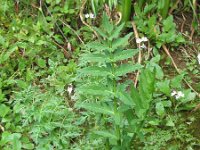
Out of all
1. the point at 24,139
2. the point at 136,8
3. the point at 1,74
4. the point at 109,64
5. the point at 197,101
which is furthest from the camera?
the point at 136,8

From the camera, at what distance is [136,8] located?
2.87m

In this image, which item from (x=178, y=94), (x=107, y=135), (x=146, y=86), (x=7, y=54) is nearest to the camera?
(x=146, y=86)

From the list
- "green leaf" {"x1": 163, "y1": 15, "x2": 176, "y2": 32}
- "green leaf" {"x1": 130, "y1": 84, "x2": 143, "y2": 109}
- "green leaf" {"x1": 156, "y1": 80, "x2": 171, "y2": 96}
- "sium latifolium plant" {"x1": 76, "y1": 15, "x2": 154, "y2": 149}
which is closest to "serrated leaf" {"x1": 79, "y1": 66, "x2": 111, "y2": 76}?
"sium latifolium plant" {"x1": 76, "y1": 15, "x2": 154, "y2": 149}

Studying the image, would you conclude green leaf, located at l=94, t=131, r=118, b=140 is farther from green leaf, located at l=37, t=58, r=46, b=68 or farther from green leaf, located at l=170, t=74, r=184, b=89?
green leaf, located at l=37, t=58, r=46, b=68

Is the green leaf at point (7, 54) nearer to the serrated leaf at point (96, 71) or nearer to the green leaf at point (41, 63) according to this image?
the green leaf at point (41, 63)

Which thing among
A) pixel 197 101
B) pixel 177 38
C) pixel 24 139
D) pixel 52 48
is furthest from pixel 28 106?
pixel 177 38

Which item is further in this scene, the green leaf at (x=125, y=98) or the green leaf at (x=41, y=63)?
the green leaf at (x=41, y=63)

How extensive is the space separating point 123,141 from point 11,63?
1123 millimetres

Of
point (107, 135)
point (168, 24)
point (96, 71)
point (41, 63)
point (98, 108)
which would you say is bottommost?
point (107, 135)

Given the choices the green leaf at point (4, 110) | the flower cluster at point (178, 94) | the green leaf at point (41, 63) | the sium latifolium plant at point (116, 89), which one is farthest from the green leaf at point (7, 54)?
the flower cluster at point (178, 94)

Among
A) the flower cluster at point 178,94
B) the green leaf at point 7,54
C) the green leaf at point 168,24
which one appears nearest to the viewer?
the flower cluster at point 178,94

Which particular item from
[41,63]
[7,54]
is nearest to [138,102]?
[41,63]

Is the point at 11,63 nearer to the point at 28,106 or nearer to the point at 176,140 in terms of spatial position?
the point at 28,106

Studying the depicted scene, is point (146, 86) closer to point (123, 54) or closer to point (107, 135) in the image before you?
point (123, 54)
